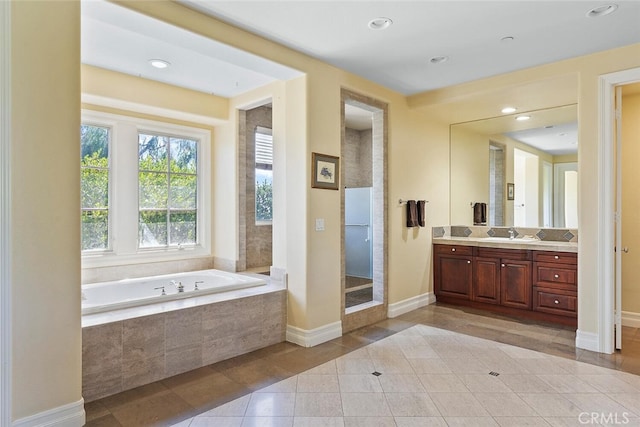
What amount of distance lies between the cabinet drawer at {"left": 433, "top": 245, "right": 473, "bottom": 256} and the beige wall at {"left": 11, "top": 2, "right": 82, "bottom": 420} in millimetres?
4083

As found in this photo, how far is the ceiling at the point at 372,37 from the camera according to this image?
8.26ft

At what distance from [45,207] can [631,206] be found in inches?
203

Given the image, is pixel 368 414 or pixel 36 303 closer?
pixel 36 303

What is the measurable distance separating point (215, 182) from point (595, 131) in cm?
399

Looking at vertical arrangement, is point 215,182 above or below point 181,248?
above

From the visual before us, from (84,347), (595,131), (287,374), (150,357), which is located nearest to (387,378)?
(287,374)

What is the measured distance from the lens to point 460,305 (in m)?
4.82

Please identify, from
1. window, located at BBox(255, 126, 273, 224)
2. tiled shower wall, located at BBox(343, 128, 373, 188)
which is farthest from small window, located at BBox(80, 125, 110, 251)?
tiled shower wall, located at BBox(343, 128, 373, 188)

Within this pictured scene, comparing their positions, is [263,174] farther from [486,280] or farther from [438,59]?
[486,280]

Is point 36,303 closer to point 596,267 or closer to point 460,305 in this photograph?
point 596,267

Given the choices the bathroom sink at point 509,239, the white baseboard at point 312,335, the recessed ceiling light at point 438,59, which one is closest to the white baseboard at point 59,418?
the white baseboard at point 312,335

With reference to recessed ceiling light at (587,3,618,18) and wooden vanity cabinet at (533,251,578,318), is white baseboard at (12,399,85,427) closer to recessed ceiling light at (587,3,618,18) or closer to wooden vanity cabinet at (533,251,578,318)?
recessed ceiling light at (587,3,618,18)

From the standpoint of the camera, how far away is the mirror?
435 centimetres

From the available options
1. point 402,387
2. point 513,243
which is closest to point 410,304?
point 513,243
